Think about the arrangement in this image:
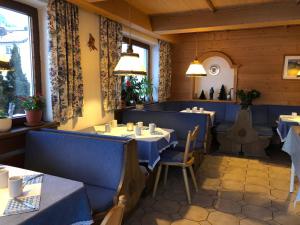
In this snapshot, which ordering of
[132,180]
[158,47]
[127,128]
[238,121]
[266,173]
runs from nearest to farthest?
[132,180] < [127,128] < [266,173] < [238,121] < [158,47]

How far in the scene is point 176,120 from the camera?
12.9 ft

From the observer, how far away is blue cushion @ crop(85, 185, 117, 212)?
6.10ft

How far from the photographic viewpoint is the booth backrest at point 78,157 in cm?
204

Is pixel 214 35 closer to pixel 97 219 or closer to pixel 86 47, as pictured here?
pixel 86 47

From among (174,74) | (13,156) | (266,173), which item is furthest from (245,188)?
(174,74)

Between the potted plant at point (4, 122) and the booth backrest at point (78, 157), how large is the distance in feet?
0.76

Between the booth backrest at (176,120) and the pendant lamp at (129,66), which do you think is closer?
the pendant lamp at (129,66)

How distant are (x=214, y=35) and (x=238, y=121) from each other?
2423 millimetres

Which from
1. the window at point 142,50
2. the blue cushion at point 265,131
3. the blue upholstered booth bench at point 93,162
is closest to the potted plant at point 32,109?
the blue upholstered booth bench at point 93,162

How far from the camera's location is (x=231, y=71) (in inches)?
234

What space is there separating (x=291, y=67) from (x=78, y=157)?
196 inches

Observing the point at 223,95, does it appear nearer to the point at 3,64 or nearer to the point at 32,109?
the point at 32,109

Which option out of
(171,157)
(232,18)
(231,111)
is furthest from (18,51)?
(231,111)

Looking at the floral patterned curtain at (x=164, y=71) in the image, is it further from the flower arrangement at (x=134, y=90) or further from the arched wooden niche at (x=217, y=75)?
the flower arrangement at (x=134, y=90)
